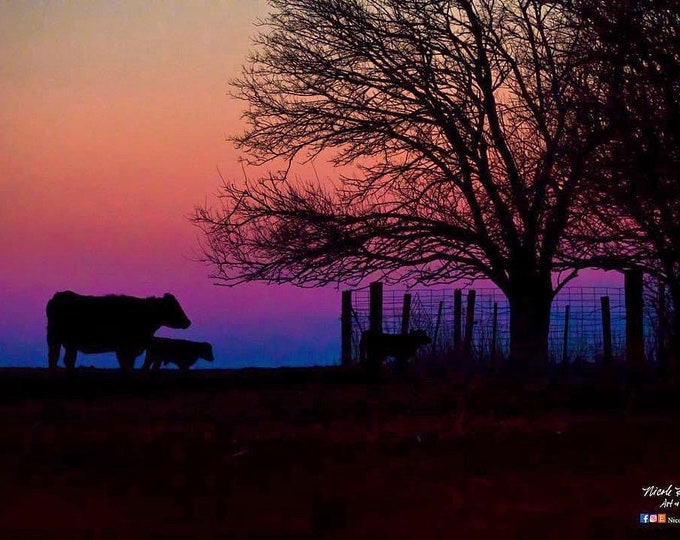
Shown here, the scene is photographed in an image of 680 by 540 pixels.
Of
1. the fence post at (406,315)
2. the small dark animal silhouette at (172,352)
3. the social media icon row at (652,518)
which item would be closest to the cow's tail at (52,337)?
the small dark animal silhouette at (172,352)

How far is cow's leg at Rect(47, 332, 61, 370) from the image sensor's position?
18703mm

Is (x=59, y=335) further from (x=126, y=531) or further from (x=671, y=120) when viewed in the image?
(x=126, y=531)

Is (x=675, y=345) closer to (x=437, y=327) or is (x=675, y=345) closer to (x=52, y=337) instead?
(x=437, y=327)

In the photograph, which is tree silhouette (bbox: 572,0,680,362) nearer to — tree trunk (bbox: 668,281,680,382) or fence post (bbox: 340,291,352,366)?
tree trunk (bbox: 668,281,680,382)

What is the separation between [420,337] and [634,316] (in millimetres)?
4082

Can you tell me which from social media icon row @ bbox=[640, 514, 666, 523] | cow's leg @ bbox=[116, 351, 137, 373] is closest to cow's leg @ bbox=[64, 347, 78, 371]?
cow's leg @ bbox=[116, 351, 137, 373]

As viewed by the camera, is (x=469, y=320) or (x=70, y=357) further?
(x=469, y=320)

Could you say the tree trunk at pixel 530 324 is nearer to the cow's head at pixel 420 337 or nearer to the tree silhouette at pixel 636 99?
the cow's head at pixel 420 337

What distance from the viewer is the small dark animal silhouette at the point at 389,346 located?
60.5 feet

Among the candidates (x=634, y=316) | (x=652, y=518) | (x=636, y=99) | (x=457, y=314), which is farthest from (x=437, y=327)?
(x=652, y=518)

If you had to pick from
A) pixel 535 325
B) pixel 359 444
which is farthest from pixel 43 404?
pixel 535 325

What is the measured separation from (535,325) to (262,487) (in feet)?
43.1

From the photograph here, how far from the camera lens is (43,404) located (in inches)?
497

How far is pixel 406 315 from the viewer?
22547 millimetres
